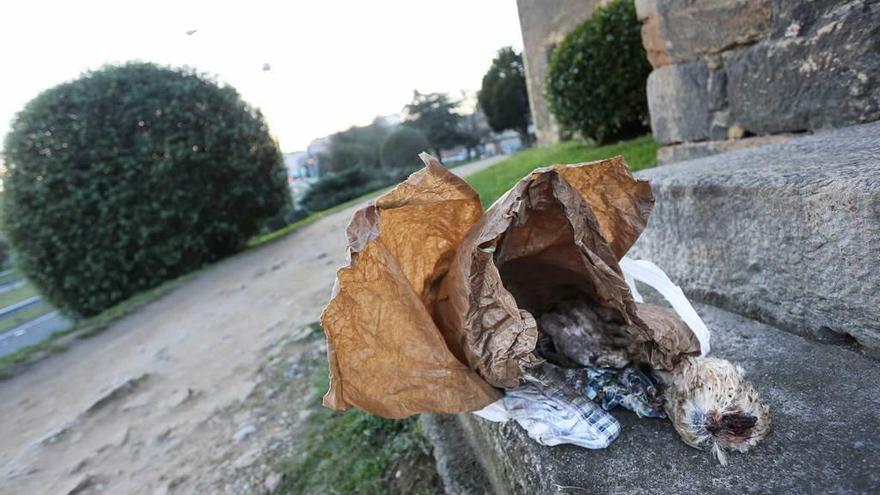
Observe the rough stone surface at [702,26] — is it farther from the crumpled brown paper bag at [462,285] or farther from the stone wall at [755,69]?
the crumpled brown paper bag at [462,285]

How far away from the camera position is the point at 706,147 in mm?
3045

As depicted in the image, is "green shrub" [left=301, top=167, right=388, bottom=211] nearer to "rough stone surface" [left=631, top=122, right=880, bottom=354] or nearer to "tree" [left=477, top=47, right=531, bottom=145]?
"tree" [left=477, top=47, right=531, bottom=145]

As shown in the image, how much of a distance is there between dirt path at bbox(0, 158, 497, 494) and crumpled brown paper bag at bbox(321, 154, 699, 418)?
4.27 feet

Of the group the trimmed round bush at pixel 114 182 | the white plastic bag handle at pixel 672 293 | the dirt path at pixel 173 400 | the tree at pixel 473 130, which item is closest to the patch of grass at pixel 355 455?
the dirt path at pixel 173 400

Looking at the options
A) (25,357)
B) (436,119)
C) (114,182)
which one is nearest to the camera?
(25,357)

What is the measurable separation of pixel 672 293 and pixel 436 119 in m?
34.7

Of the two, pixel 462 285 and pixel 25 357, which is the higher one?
pixel 462 285

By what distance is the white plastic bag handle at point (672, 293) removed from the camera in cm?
134

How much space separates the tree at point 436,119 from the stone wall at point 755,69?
100 feet

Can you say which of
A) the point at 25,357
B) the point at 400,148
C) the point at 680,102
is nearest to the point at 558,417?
the point at 680,102

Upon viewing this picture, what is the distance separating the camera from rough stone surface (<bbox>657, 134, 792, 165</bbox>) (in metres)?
2.50

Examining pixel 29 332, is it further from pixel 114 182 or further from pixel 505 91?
pixel 505 91

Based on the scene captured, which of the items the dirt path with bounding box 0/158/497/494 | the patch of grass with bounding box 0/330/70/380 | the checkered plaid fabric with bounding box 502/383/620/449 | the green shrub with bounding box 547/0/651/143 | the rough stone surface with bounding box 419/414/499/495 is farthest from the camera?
the green shrub with bounding box 547/0/651/143

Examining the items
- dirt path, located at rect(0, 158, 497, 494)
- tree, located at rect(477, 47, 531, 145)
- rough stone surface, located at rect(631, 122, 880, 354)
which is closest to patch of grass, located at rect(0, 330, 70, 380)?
dirt path, located at rect(0, 158, 497, 494)
